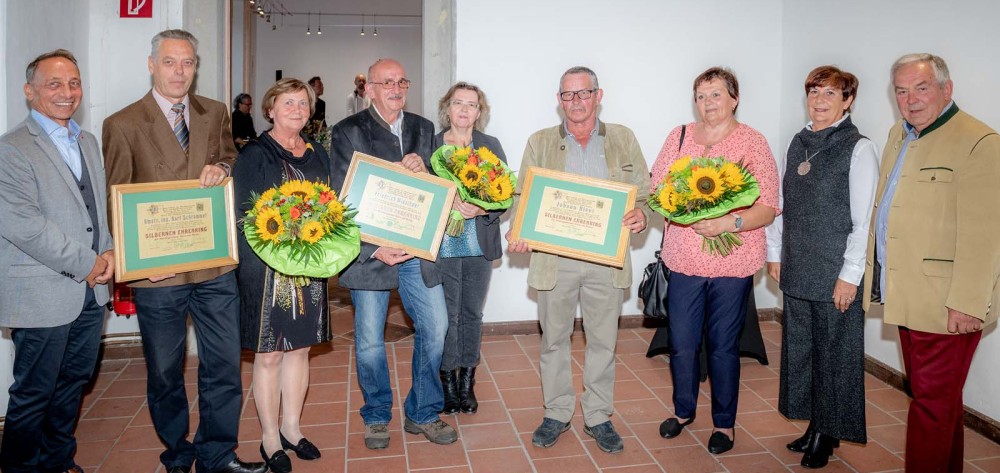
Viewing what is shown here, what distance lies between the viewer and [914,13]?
14.5ft

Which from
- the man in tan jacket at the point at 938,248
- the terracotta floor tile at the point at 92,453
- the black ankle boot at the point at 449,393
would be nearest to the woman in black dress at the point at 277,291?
the terracotta floor tile at the point at 92,453

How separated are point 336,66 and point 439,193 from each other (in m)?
14.6

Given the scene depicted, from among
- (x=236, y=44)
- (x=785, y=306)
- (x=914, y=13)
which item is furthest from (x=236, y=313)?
(x=236, y=44)

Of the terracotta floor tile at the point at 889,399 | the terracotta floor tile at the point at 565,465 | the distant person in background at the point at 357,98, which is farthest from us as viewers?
the distant person in background at the point at 357,98

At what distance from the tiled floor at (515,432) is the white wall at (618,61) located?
1.38 meters

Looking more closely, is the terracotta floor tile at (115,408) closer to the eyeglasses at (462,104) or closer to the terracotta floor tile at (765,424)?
the eyeglasses at (462,104)

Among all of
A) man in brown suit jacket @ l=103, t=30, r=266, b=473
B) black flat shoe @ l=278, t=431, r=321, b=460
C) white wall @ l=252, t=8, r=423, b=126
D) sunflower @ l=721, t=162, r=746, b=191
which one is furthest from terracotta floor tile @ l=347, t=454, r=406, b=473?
white wall @ l=252, t=8, r=423, b=126

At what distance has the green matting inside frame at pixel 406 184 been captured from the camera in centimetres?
324

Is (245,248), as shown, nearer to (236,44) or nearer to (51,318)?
(51,318)

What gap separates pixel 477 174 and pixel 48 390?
1986 mm

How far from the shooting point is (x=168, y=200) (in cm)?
293

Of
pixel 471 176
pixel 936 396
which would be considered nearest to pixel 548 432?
pixel 471 176

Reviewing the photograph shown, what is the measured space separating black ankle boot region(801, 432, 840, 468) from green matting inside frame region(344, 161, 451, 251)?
2.07 meters

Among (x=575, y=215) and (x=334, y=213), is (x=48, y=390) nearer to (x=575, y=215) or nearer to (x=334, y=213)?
(x=334, y=213)
